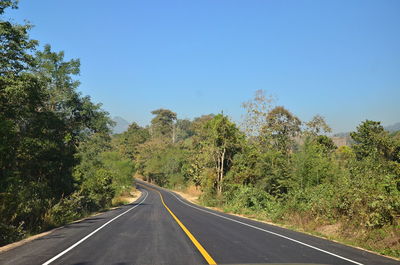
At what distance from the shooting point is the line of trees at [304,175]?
13.1 metres

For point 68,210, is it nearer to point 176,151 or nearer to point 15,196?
point 15,196

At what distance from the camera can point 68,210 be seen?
61.8ft

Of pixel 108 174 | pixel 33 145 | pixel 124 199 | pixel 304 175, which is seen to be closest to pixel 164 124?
pixel 124 199

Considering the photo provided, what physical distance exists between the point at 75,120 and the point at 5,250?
76.7 ft

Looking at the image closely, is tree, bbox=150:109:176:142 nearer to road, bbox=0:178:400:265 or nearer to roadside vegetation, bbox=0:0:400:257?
roadside vegetation, bbox=0:0:400:257

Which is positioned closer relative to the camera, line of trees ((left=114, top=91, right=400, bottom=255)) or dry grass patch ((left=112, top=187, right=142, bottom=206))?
line of trees ((left=114, top=91, right=400, bottom=255))

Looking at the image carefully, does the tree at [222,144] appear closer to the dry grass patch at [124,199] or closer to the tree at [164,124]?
the dry grass patch at [124,199]

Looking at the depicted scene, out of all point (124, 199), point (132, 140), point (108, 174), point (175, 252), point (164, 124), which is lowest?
point (124, 199)

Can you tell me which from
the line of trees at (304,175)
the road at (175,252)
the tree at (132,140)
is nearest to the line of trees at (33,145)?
the road at (175,252)

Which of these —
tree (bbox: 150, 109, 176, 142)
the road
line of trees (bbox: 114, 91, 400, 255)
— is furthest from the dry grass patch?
tree (bbox: 150, 109, 176, 142)

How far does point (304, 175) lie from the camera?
2748 centimetres

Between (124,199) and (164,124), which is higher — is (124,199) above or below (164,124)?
below

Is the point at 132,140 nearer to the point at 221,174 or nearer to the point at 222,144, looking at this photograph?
the point at 222,144

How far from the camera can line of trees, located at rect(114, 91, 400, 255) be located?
1313 centimetres
